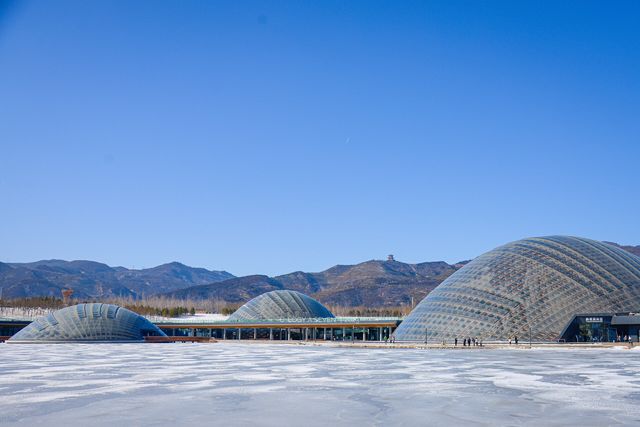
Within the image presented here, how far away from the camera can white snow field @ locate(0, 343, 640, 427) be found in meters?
21.3

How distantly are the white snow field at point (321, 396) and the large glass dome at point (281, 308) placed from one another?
428ft

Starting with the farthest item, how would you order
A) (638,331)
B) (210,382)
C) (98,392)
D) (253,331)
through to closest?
(253,331), (638,331), (210,382), (98,392)

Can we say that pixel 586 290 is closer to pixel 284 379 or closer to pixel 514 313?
pixel 514 313

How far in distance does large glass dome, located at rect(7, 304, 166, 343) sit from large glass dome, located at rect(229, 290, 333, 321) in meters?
63.2

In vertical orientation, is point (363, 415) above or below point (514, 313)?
below

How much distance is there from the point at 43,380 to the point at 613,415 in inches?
1033

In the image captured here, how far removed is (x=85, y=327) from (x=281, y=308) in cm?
7541

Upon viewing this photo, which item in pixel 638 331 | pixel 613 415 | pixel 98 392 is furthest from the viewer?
pixel 638 331

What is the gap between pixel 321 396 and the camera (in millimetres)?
27469

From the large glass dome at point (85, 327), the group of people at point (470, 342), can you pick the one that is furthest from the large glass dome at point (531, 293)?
the large glass dome at point (85, 327)

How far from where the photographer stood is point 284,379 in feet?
117

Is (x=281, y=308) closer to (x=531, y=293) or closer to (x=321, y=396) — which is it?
(x=531, y=293)

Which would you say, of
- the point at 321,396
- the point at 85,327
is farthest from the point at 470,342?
the point at 321,396

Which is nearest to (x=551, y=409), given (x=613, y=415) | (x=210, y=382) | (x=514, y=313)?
(x=613, y=415)
